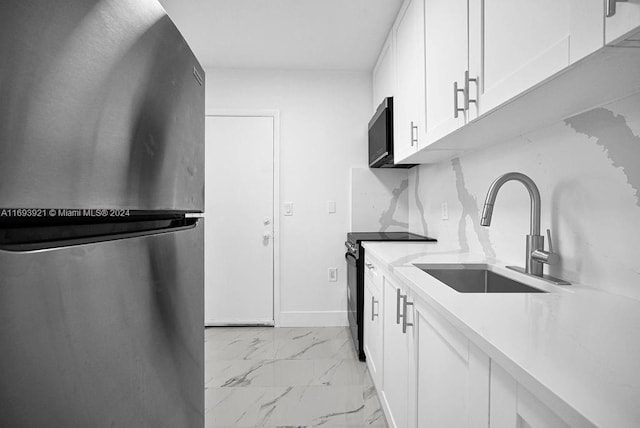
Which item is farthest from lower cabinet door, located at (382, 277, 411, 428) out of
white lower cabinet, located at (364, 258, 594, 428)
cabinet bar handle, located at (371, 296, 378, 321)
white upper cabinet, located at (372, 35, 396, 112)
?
white upper cabinet, located at (372, 35, 396, 112)

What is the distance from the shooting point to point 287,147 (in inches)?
138

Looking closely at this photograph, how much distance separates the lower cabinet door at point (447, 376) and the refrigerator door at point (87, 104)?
723mm

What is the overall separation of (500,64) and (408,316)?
2.93 ft

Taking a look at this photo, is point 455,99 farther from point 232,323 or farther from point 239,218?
point 232,323

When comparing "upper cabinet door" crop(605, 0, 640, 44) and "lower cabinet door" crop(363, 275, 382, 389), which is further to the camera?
"lower cabinet door" crop(363, 275, 382, 389)

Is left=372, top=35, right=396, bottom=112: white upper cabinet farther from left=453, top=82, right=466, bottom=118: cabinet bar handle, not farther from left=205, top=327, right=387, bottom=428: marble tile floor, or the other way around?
left=205, top=327, right=387, bottom=428: marble tile floor

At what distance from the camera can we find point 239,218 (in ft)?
11.5

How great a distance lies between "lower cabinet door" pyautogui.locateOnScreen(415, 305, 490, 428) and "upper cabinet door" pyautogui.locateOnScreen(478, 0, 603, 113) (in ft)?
2.19

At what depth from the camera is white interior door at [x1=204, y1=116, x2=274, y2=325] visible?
349 centimetres

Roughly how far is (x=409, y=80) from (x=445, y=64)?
0.61m

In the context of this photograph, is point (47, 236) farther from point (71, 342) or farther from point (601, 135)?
point (601, 135)

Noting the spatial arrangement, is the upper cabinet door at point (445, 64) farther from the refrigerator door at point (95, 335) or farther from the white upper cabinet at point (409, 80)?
the refrigerator door at point (95, 335)

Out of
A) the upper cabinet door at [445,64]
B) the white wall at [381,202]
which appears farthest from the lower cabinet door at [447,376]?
the white wall at [381,202]

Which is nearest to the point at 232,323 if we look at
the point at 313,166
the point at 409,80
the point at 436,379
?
the point at 313,166
